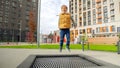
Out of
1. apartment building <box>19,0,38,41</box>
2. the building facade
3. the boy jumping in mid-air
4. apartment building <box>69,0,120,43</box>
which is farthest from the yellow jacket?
apartment building <box>19,0,38,41</box>

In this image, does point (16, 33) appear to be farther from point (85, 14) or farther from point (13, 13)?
point (85, 14)

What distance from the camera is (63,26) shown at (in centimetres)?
→ 999

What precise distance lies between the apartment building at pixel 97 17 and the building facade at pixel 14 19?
19.7 meters

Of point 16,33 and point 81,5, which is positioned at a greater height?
point 81,5

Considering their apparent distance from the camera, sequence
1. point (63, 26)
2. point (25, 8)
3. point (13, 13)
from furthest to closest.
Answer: point (25, 8) → point (13, 13) → point (63, 26)

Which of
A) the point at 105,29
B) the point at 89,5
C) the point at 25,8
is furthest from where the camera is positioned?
the point at 25,8

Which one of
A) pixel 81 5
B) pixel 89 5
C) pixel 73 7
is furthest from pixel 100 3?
pixel 73 7

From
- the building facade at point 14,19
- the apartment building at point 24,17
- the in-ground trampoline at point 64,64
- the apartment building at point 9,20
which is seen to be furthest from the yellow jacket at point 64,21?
the apartment building at point 24,17

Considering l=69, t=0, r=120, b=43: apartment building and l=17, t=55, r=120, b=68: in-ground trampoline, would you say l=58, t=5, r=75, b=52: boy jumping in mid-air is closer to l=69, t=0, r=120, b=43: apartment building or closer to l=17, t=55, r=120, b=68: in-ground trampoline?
l=17, t=55, r=120, b=68: in-ground trampoline

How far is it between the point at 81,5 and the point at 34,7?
914 inches

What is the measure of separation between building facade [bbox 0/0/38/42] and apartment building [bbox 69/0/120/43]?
19709 millimetres

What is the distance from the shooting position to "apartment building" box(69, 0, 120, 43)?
54969mm

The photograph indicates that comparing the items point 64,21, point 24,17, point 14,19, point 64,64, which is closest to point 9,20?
point 14,19

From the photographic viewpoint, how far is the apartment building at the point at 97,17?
5497 centimetres
